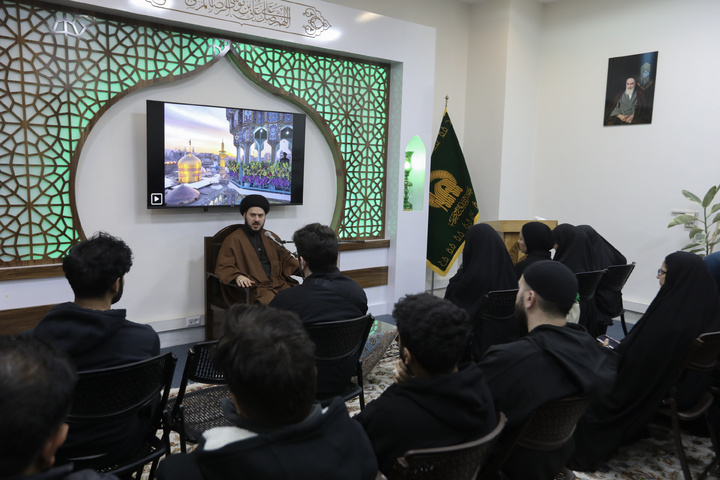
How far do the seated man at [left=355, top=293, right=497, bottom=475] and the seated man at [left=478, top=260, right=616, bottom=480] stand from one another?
0.94ft

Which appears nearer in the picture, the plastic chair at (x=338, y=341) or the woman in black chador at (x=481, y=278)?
the plastic chair at (x=338, y=341)

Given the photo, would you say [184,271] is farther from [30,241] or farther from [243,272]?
[30,241]

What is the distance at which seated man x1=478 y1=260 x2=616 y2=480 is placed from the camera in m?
1.78

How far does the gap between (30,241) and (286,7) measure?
260 centimetres

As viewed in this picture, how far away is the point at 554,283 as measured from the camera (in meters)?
2.04

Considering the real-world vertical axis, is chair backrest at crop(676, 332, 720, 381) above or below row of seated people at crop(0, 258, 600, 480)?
below

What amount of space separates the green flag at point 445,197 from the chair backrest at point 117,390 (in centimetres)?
430

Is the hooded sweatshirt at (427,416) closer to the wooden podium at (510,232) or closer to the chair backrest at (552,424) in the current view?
the chair backrest at (552,424)

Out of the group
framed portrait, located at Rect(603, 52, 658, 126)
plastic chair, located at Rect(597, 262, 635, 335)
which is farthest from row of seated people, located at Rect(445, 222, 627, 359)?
framed portrait, located at Rect(603, 52, 658, 126)

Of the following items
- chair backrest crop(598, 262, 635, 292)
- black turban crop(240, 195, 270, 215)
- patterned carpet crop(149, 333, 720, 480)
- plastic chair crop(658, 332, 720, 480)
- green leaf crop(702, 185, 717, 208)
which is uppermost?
green leaf crop(702, 185, 717, 208)

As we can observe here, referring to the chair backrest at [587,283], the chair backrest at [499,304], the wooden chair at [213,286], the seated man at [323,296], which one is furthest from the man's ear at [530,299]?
the wooden chair at [213,286]

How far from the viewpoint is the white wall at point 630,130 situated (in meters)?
5.10

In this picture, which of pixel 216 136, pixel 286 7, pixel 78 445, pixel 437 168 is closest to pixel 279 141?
pixel 216 136

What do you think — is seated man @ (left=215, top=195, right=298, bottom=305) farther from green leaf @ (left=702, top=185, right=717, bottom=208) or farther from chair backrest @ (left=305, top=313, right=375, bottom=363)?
green leaf @ (left=702, top=185, right=717, bottom=208)
